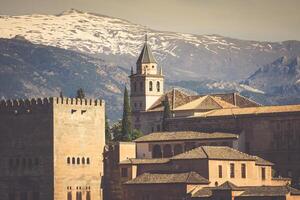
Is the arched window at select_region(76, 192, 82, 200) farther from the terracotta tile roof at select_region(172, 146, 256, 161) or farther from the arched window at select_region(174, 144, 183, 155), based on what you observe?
the arched window at select_region(174, 144, 183, 155)

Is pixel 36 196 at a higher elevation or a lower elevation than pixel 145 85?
lower

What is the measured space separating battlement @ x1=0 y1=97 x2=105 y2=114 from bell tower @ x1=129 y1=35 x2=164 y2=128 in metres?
44.0

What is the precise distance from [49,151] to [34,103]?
6181 mm

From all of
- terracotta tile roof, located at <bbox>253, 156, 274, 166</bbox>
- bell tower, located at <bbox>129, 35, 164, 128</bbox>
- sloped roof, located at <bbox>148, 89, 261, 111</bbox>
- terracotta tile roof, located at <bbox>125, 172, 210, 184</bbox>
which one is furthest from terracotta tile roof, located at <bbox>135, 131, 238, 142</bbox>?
bell tower, located at <bbox>129, 35, 164, 128</bbox>

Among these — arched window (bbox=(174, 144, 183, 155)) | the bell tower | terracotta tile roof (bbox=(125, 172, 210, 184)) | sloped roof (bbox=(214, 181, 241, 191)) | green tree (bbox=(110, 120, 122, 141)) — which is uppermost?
the bell tower

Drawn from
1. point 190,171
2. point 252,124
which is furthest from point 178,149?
point 190,171

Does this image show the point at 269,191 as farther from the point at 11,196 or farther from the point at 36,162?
the point at 11,196

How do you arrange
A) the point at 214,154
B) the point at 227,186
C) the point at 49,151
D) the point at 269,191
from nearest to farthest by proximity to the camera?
the point at 269,191 → the point at 227,186 → the point at 214,154 → the point at 49,151

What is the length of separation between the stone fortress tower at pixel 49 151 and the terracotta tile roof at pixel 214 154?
440 inches

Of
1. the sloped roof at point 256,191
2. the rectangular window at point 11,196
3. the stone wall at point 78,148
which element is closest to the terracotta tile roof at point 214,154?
the sloped roof at point 256,191

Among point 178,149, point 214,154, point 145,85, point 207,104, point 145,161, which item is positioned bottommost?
point 145,161

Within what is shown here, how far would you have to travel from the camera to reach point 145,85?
194500mm

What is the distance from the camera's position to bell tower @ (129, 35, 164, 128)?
192m

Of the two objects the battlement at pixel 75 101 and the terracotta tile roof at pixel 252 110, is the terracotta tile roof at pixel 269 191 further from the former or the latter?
the battlement at pixel 75 101
